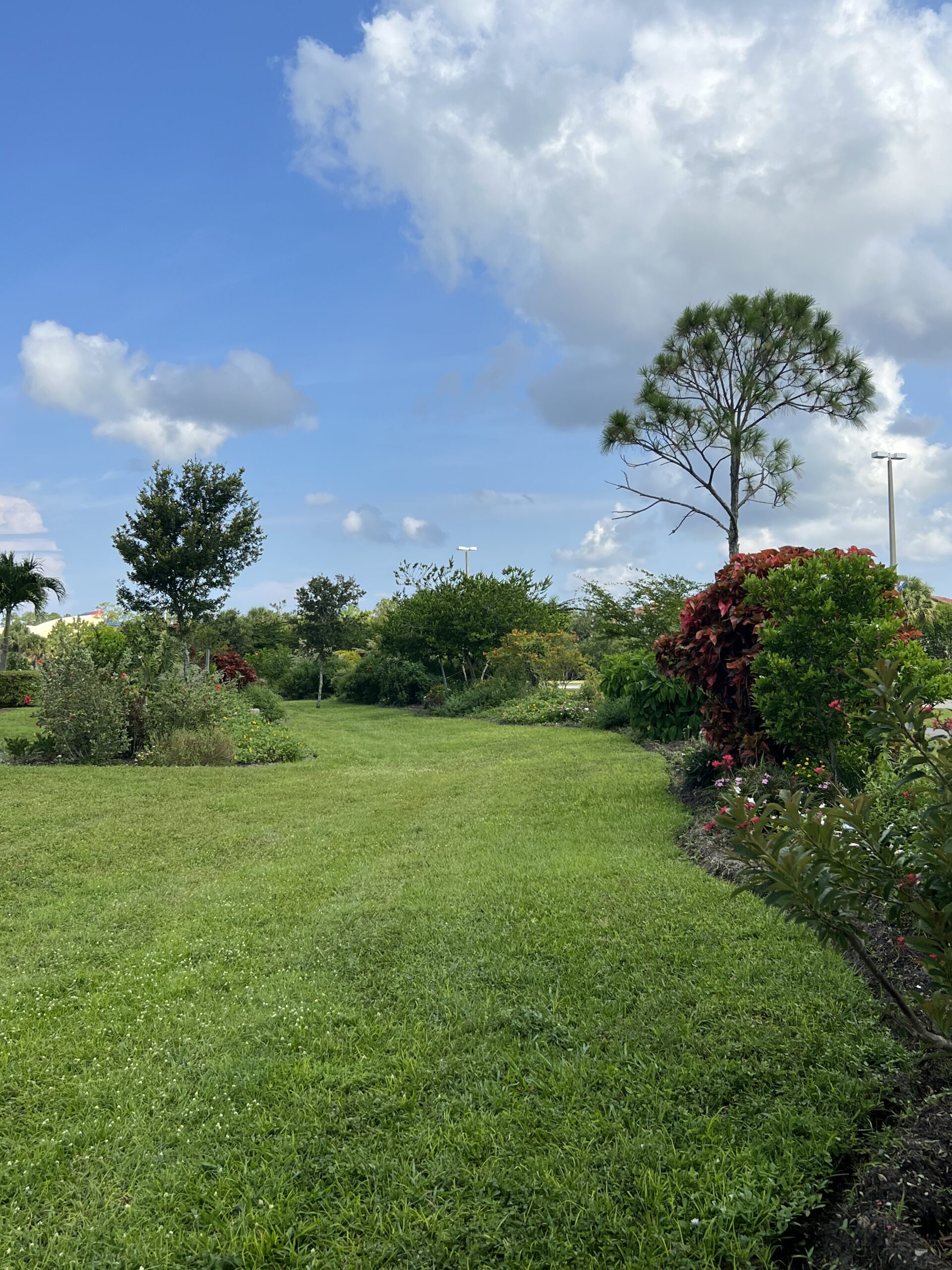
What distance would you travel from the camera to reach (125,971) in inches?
161

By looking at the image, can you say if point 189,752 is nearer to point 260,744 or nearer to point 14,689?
point 260,744

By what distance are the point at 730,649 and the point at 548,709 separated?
1024cm

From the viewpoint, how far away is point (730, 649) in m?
7.02

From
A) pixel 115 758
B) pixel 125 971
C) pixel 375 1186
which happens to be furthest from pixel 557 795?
pixel 115 758

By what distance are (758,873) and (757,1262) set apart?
1012 mm

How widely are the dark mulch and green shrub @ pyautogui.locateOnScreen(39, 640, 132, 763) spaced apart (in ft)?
34.1

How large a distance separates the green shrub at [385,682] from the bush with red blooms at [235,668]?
4821mm

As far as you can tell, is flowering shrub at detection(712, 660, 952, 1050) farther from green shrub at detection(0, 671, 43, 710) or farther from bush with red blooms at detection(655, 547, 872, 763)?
green shrub at detection(0, 671, 43, 710)

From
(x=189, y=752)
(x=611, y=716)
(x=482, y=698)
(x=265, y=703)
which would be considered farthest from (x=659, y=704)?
(x=482, y=698)

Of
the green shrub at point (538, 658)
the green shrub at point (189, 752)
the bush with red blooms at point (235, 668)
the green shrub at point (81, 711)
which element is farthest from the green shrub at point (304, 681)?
the green shrub at point (81, 711)

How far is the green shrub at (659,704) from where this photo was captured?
1063 centimetres

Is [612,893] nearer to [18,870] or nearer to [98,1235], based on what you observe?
[98,1235]

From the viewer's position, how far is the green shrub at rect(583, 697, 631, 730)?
14.5 m

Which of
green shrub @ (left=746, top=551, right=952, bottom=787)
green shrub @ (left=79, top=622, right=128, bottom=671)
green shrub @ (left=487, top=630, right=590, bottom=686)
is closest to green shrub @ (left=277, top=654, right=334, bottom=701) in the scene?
green shrub @ (left=79, top=622, right=128, bottom=671)
